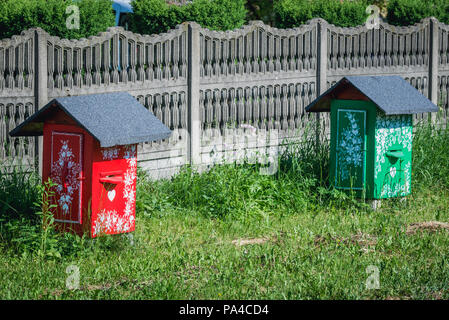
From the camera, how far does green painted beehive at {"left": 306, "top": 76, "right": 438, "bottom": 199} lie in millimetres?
8906

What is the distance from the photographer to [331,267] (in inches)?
272

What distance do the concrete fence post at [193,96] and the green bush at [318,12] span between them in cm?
556

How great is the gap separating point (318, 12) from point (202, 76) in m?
5.88

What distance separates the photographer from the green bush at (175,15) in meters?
14.4

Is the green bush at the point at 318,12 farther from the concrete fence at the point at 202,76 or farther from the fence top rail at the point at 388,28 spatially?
the concrete fence at the point at 202,76

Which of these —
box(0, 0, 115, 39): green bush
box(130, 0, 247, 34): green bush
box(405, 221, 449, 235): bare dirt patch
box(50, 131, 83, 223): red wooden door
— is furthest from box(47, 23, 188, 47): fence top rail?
box(130, 0, 247, 34): green bush

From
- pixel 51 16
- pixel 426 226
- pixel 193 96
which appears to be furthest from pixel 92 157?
pixel 51 16

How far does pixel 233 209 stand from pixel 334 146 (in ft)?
4.69

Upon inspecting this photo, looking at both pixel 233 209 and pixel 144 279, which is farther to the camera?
pixel 233 209

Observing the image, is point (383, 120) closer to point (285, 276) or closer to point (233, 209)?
point (233, 209)

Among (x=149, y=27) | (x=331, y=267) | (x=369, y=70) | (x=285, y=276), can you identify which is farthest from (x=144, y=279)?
(x=149, y=27)

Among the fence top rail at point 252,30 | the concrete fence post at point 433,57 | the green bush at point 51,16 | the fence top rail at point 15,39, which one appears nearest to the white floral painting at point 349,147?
the fence top rail at point 252,30

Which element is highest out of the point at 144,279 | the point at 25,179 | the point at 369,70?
the point at 369,70

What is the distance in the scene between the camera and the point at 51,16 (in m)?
11.9
